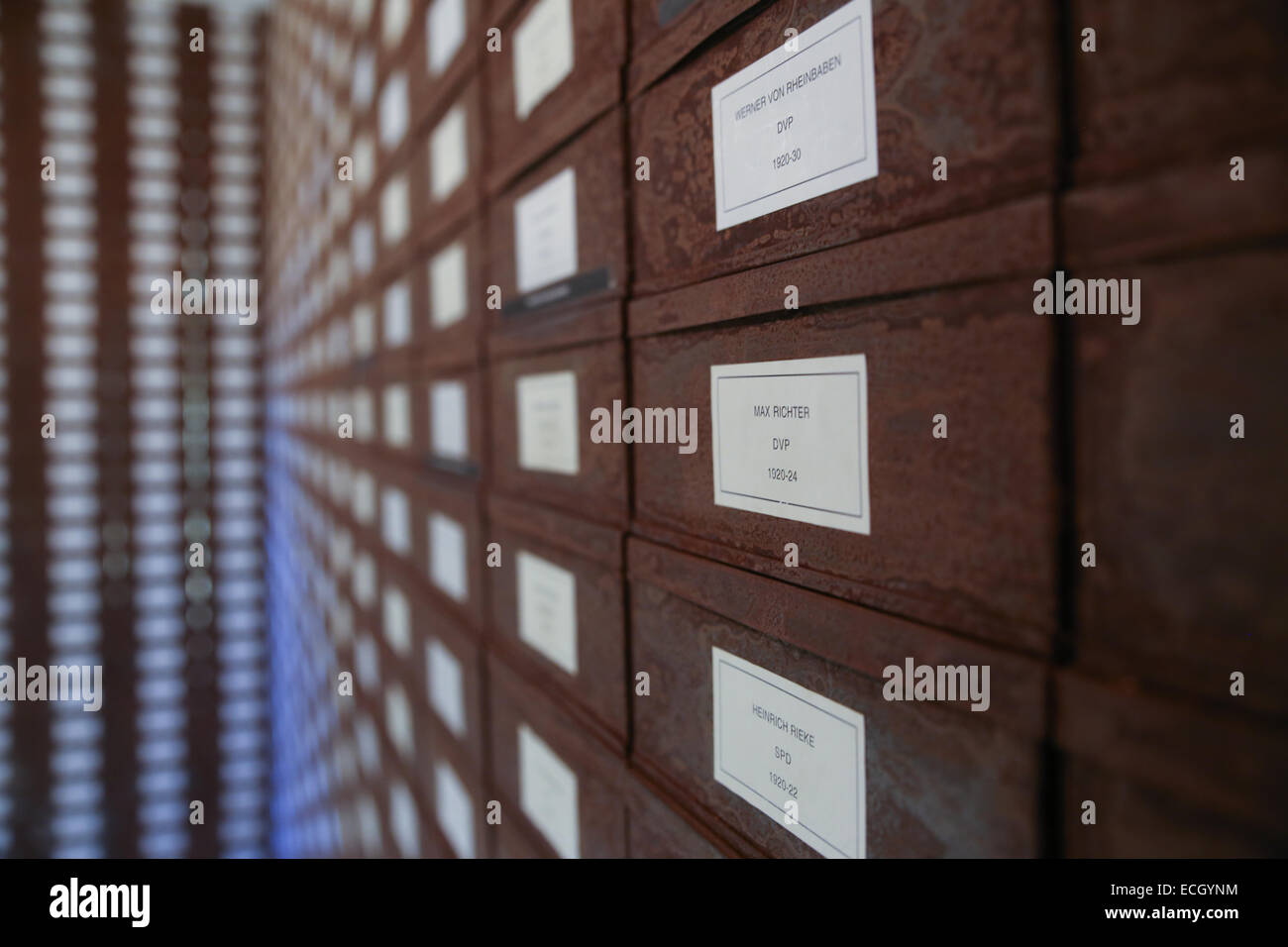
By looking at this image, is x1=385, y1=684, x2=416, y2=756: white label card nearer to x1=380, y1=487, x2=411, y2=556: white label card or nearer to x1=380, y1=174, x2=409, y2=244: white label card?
x1=380, y1=487, x2=411, y2=556: white label card

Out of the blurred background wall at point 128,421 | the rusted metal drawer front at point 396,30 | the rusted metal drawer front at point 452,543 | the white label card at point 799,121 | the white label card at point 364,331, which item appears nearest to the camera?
the white label card at point 799,121

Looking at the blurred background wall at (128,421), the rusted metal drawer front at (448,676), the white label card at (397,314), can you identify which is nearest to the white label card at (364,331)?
the white label card at (397,314)

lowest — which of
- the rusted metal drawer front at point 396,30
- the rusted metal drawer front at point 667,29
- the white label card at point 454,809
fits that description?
the white label card at point 454,809

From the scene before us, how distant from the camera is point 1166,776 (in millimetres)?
261

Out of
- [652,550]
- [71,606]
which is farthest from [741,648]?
[71,606]

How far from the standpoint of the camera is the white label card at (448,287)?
0.96m

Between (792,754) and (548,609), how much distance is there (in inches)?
14.3

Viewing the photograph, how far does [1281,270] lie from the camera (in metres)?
0.23

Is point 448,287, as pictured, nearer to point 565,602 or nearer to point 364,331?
point 565,602

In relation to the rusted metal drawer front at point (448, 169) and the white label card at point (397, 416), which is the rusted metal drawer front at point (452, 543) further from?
the rusted metal drawer front at point (448, 169)

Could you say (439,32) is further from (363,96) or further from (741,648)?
(741,648)

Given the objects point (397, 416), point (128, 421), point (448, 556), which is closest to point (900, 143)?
point (448, 556)

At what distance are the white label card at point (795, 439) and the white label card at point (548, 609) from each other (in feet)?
0.87

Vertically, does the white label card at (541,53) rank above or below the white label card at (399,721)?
above
